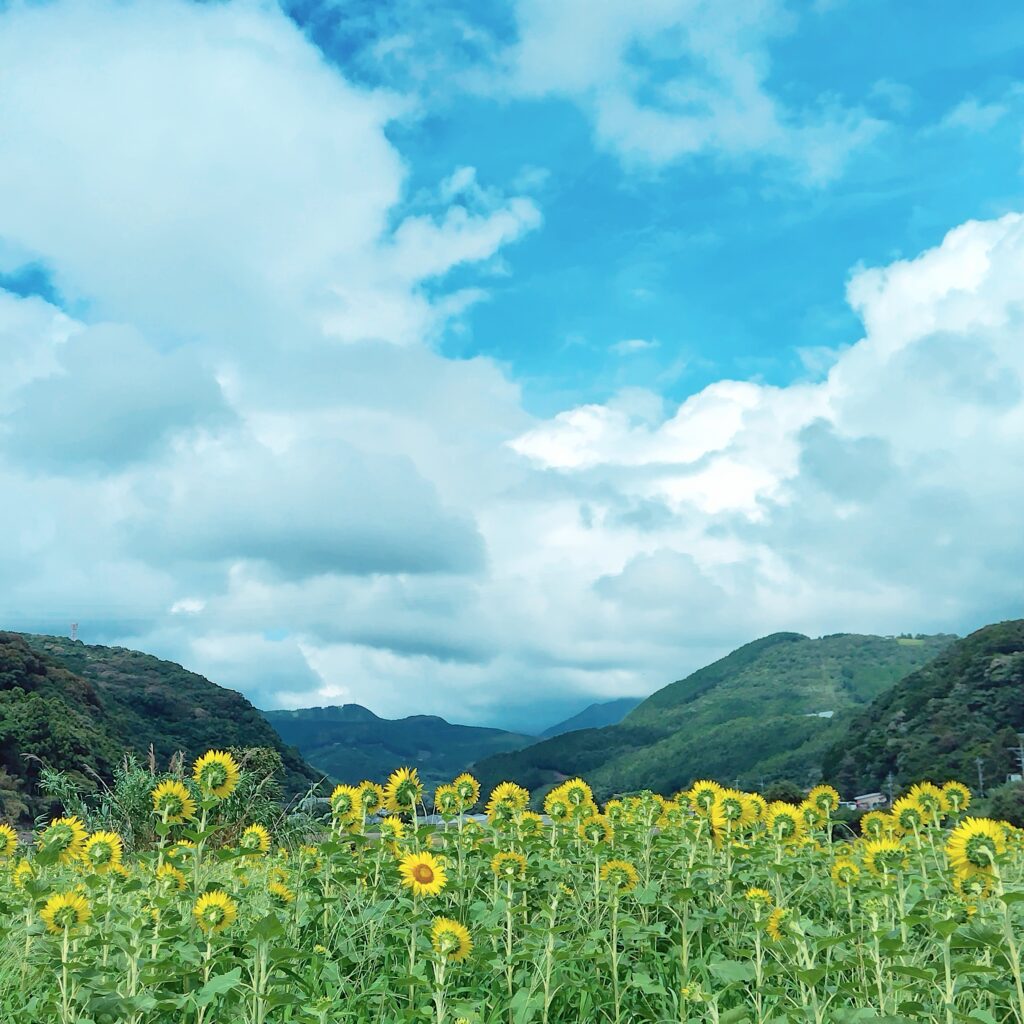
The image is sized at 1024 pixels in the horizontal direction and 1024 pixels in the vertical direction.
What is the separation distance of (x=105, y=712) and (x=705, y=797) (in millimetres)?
52895

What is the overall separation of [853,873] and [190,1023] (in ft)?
13.5

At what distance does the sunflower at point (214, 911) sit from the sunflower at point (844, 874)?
148 inches

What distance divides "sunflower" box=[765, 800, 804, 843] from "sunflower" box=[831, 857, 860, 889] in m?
0.41

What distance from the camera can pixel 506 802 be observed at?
22.7ft

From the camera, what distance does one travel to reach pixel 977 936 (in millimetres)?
4387

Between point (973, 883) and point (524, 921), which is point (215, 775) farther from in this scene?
point (973, 883)

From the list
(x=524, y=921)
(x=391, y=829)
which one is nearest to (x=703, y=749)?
(x=391, y=829)

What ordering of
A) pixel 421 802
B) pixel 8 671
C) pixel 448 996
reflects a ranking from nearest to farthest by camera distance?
pixel 448 996 < pixel 421 802 < pixel 8 671

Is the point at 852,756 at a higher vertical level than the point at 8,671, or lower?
lower

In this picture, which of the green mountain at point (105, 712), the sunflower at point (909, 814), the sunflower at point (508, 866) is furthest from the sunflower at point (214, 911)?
the green mountain at point (105, 712)

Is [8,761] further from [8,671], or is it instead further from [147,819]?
[147,819]

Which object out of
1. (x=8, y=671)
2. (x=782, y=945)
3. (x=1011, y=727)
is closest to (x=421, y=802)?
(x=782, y=945)

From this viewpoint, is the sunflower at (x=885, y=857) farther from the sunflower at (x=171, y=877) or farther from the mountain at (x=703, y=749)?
the mountain at (x=703, y=749)

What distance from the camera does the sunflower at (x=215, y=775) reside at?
216 inches
